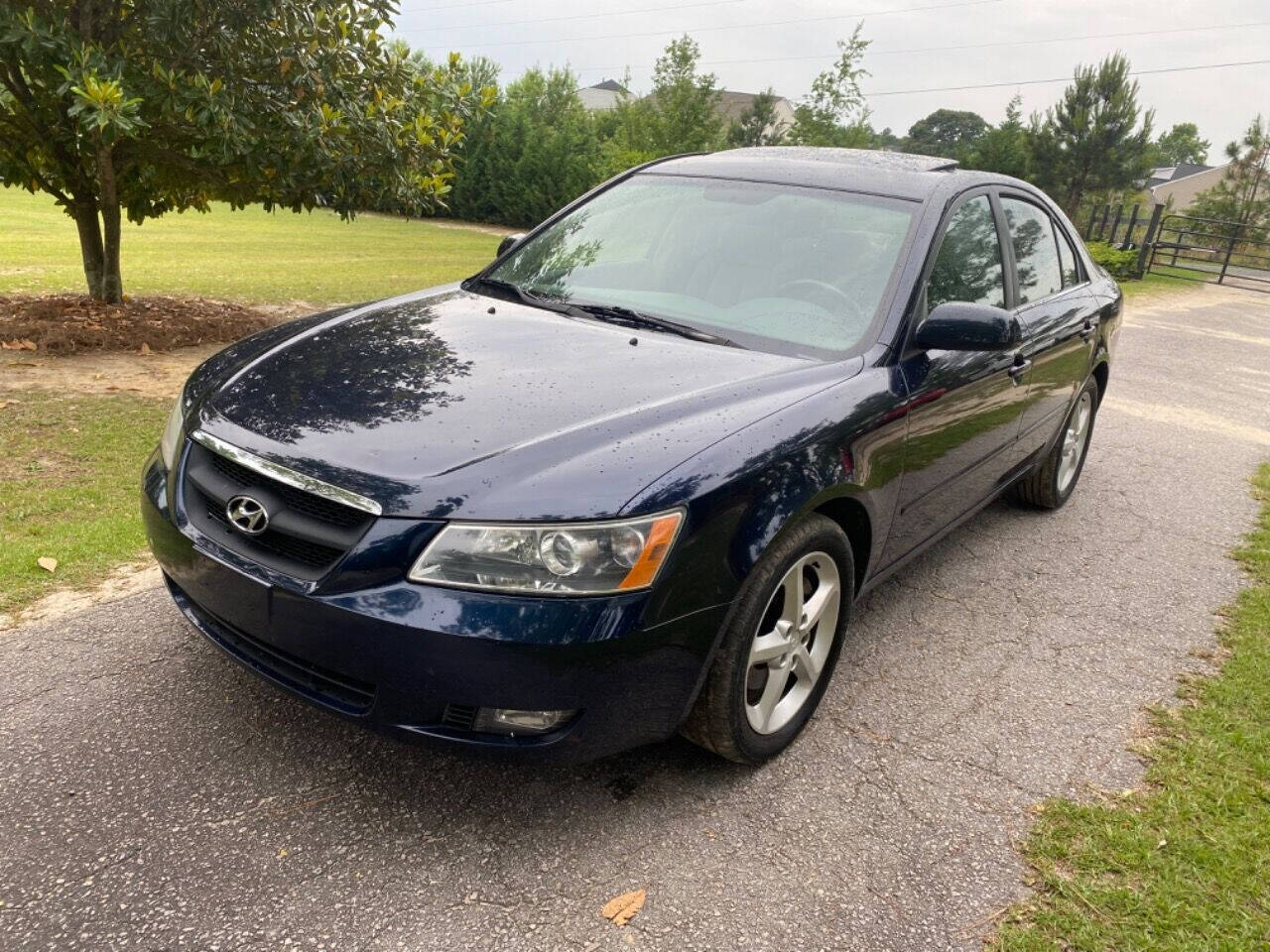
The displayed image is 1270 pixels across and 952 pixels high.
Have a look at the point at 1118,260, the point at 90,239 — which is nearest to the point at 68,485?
the point at 90,239

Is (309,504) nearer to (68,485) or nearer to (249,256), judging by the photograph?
(68,485)

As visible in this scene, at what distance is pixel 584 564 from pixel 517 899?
79 centimetres

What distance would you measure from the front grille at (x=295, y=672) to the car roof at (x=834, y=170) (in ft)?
7.92

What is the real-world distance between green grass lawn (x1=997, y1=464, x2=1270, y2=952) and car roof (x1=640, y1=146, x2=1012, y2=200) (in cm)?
205

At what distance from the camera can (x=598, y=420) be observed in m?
2.38

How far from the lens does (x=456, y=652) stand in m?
2.04

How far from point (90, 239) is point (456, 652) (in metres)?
8.26

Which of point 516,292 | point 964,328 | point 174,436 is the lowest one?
point 174,436

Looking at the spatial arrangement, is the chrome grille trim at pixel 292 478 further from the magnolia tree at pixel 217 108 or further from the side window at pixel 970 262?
the magnolia tree at pixel 217 108

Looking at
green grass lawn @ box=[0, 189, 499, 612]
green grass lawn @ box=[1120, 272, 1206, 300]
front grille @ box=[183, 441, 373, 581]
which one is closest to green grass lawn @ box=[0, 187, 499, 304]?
green grass lawn @ box=[0, 189, 499, 612]

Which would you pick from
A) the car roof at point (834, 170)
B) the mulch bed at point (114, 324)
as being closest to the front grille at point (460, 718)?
the car roof at point (834, 170)

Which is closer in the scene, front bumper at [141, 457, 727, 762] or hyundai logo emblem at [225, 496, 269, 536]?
front bumper at [141, 457, 727, 762]

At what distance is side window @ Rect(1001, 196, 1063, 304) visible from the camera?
4.01 meters

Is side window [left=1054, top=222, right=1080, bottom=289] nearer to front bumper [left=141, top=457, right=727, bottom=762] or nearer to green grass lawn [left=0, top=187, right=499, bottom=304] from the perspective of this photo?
front bumper [left=141, top=457, right=727, bottom=762]
